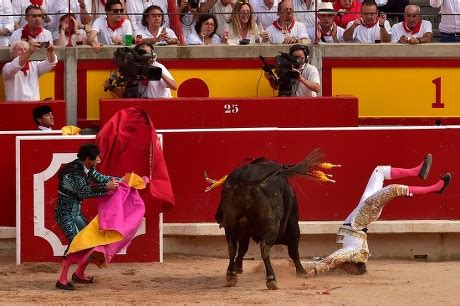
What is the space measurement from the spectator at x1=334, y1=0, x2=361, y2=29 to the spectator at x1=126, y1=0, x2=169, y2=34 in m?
1.85

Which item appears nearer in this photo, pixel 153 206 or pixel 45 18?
pixel 153 206

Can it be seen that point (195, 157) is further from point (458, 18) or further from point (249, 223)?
point (458, 18)

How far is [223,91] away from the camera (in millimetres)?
15367

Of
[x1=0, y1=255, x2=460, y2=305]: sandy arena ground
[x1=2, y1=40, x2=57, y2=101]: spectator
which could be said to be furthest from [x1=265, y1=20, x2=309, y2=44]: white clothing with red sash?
[x1=0, y1=255, x2=460, y2=305]: sandy arena ground

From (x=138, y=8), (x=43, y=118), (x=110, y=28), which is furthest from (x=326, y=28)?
(x=43, y=118)

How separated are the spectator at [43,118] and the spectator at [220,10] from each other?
2.19 m

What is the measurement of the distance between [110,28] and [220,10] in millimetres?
1148

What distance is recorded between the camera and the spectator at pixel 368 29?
610 inches

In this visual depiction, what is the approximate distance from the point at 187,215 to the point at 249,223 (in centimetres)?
225

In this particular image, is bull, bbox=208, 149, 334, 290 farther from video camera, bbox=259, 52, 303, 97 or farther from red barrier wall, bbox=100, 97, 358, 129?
video camera, bbox=259, 52, 303, 97

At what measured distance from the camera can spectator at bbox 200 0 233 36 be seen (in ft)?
49.6

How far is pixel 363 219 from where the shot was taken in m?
12.6

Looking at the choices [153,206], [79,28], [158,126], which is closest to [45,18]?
[79,28]

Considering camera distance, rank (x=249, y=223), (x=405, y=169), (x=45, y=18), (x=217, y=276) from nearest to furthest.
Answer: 1. (x=249, y=223)
2. (x=217, y=276)
3. (x=405, y=169)
4. (x=45, y=18)
